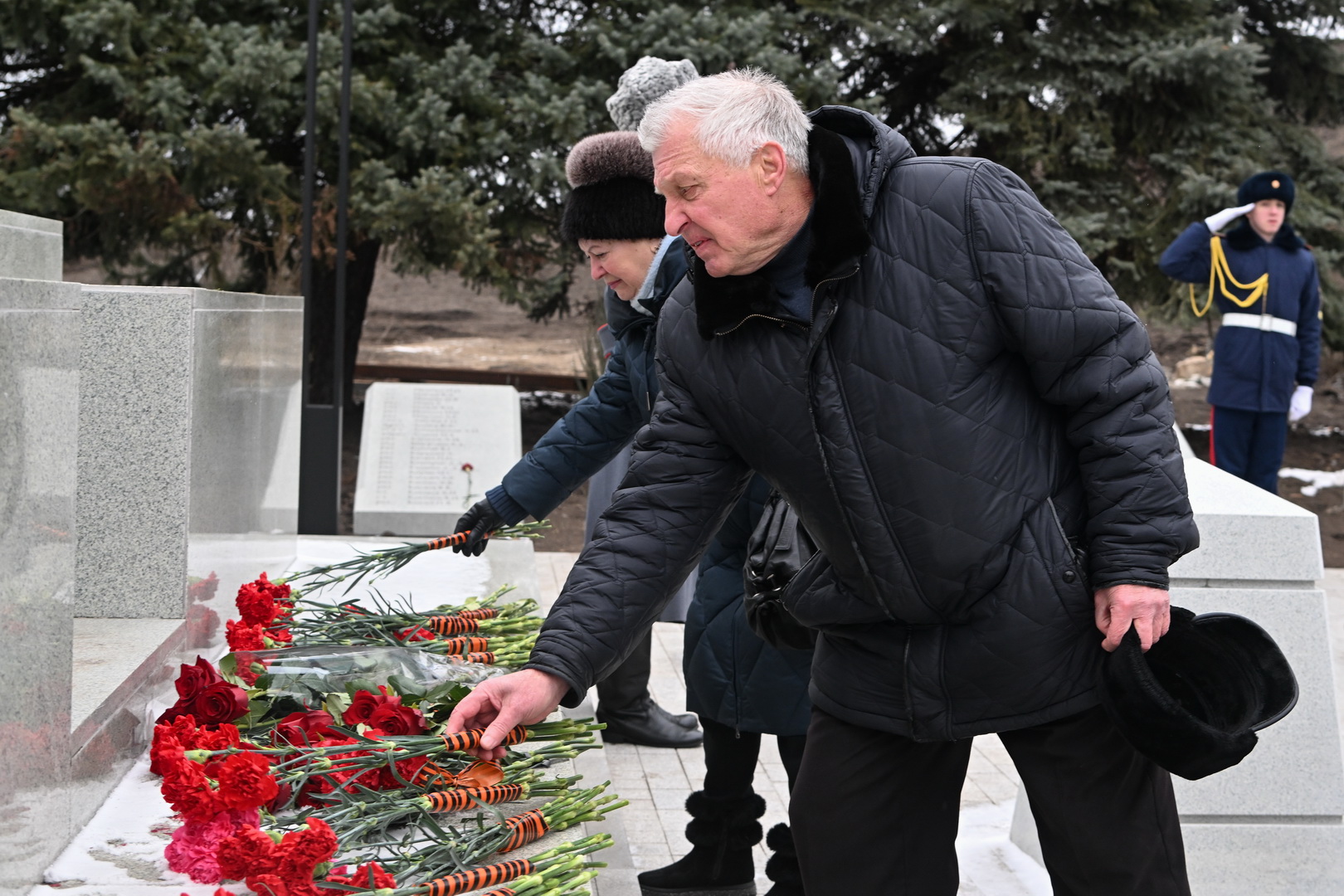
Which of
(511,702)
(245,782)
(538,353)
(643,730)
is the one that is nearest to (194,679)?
(245,782)

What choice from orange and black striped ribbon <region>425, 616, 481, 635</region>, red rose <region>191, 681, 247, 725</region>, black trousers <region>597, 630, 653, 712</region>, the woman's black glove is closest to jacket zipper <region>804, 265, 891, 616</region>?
red rose <region>191, 681, 247, 725</region>

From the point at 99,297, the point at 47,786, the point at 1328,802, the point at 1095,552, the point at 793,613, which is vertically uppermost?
the point at 99,297

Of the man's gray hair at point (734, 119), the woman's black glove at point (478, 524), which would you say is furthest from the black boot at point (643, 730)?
the man's gray hair at point (734, 119)

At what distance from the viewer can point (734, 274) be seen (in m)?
2.25

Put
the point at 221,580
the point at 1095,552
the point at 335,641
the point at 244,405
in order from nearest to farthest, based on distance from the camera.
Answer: the point at 1095,552 < the point at 335,641 < the point at 221,580 < the point at 244,405

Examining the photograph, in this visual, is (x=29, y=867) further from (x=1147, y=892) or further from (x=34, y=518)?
(x=1147, y=892)

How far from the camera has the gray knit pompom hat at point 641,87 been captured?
425 cm

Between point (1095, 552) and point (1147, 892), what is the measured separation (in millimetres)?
554

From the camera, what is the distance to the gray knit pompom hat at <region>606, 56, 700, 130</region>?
4.25 metres

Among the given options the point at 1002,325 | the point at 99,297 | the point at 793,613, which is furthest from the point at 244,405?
the point at 1002,325

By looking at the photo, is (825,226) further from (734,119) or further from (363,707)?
(363,707)

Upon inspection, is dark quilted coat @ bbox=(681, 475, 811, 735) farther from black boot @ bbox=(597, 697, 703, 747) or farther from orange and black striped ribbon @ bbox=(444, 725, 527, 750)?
black boot @ bbox=(597, 697, 703, 747)

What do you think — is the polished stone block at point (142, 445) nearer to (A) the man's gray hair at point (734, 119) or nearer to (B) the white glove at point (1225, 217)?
(A) the man's gray hair at point (734, 119)

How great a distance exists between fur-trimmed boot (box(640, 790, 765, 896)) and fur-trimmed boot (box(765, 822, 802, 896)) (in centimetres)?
13
